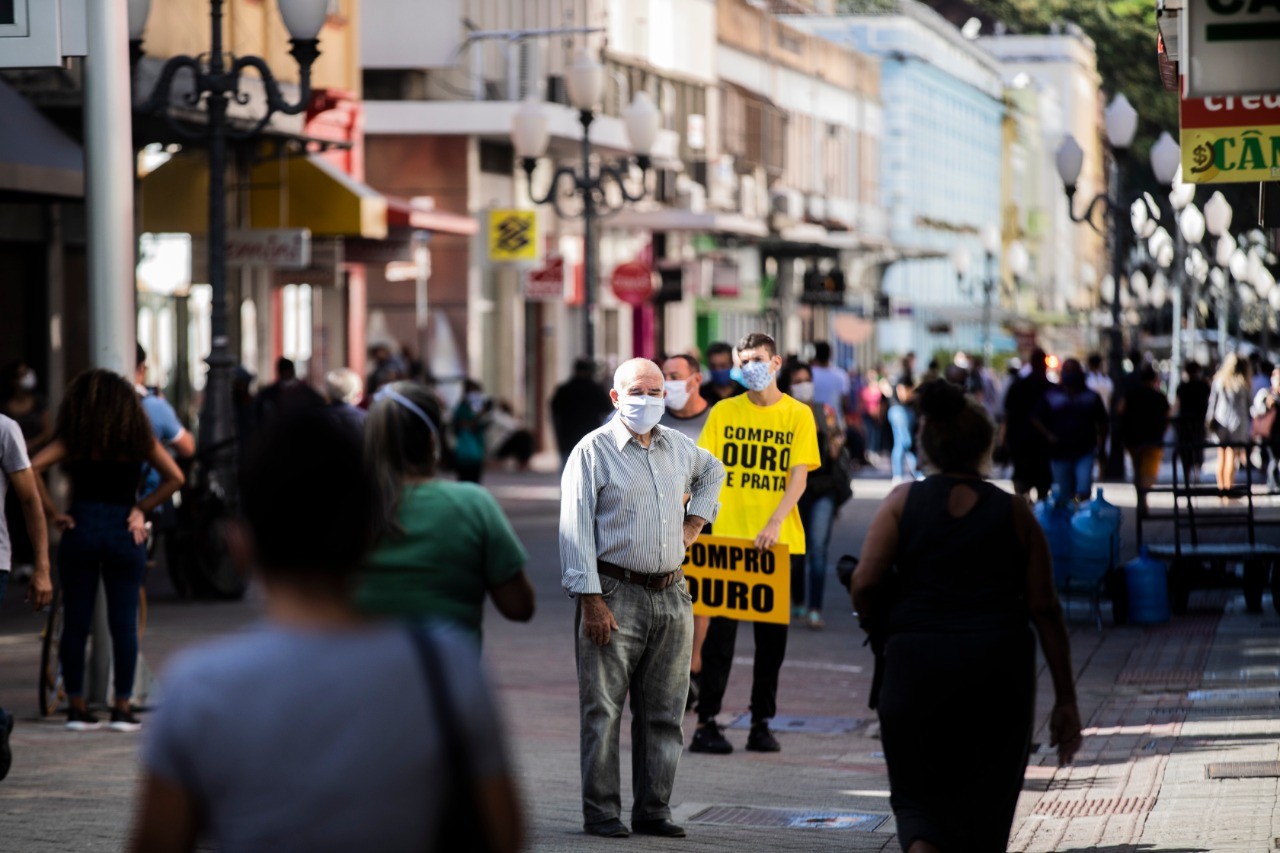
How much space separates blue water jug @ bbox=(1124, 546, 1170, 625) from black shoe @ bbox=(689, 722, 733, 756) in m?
5.95

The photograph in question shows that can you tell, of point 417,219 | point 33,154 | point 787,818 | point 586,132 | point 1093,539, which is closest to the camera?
point 787,818

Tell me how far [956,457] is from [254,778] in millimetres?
3386

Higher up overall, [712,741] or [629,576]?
[629,576]

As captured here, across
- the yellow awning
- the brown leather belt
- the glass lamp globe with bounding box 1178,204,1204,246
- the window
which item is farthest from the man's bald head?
the glass lamp globe with bounding box 1178,204,1204,246

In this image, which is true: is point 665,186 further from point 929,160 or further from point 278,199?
point 929,160

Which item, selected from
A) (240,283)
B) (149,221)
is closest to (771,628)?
(149,221)

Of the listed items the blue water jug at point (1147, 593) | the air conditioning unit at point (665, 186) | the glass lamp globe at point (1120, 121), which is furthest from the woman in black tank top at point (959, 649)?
the air conditioning unit at point (665, 186)

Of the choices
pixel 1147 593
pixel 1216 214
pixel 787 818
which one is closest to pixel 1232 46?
pixel 787 818

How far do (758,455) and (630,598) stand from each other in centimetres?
244

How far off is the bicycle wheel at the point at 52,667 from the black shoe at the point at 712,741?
9.95ft

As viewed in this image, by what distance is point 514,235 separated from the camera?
35.3 meters

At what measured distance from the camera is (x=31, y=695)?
1229 cm

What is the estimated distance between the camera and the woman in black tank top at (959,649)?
20.0ft

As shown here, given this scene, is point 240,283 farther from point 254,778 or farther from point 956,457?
point 254,778
